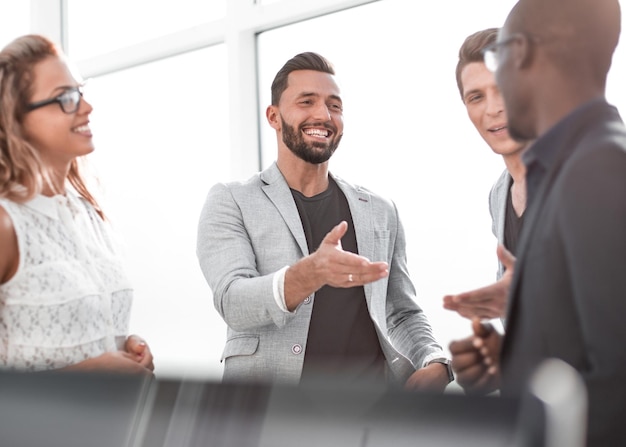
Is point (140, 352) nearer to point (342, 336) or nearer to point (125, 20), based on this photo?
point (342, 336)

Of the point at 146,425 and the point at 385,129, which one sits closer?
the point at 146,425

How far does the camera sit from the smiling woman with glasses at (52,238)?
1.36m

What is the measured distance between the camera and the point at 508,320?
0.80 m

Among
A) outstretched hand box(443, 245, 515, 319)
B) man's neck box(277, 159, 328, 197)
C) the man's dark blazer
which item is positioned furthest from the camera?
man's neck box(277, 159, 328, 197)

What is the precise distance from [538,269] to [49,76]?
1.15m

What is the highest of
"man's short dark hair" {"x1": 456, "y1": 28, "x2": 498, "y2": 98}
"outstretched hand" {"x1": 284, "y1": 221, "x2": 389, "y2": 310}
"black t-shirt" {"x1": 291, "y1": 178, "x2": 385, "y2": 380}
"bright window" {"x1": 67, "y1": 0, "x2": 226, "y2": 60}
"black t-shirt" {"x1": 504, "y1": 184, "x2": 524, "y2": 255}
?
"bright window" {"x1": 67, "y1": 0, "x2": 226, "y2": 60}

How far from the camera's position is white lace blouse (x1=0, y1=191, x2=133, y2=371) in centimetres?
135

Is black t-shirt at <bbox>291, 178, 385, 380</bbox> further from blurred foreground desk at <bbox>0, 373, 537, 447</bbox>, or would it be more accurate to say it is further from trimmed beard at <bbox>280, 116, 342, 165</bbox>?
blurred foreground desk at <bbox>0, 373, 537, 447</bbox>

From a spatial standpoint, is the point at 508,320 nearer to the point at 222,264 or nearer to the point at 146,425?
the point at 146,425

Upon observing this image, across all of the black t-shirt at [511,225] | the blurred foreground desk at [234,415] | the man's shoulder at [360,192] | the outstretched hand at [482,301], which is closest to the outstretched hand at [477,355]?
the outstretched hand at [482,301]

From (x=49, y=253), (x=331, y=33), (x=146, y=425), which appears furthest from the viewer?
(x=331, y=33)

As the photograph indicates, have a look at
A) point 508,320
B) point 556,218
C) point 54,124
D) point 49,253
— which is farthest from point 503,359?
point 54,124

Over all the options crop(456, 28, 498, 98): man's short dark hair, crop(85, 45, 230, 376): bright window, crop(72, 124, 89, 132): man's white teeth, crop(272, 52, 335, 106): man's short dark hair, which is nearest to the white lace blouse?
crop(72, 124, 89, 132): man's white teeth

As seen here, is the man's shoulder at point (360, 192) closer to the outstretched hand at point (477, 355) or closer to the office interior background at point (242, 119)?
the office interior background at point (242, 119)
